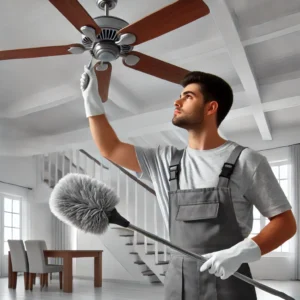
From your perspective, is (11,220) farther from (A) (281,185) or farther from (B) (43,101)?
(A) (281,185)

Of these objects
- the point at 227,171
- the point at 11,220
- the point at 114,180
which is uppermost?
the point at 114,180

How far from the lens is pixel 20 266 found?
269 inches

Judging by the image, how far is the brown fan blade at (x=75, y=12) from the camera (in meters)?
2.40

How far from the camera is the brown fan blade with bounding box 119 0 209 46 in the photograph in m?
2.43

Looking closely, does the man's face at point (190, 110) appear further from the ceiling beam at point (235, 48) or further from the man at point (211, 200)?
the ceiling beam at point (235, 48)

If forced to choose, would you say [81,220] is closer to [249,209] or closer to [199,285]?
[199,285]

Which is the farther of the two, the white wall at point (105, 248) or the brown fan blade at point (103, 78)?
the white wall at point (105, 248)

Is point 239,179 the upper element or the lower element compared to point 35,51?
lower

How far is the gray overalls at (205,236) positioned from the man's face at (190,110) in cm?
16

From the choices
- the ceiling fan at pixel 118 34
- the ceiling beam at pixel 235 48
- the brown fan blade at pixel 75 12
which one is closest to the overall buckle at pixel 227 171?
the ceiling fan at pixel 118 34

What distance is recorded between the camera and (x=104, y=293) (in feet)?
20.4

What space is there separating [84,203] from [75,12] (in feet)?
5.29

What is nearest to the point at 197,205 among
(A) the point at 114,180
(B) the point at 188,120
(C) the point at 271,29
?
(B) the point at 188,120

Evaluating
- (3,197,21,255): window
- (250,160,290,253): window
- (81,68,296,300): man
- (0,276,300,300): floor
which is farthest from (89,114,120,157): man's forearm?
(3,197,21,255): window
